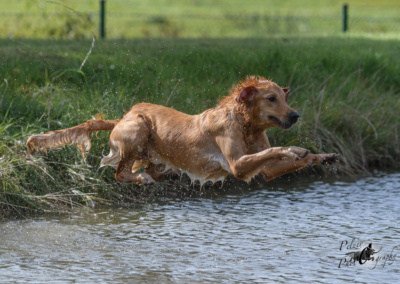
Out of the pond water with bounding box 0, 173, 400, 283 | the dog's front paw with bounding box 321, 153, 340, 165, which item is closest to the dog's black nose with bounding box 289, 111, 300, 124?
the dog's front paw with bounding box 321, 153, 340, 165

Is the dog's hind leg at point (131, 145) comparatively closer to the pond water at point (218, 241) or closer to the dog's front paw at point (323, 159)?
the pond water at point (218, 241)

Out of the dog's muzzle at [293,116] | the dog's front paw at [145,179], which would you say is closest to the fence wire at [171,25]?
the dog's front paw at [145,179]

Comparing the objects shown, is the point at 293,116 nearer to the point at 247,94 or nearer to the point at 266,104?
the point at 266,104

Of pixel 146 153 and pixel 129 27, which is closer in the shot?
pixel 146 153

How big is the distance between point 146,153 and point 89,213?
1116mm

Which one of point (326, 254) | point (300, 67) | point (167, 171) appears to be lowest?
point (326, 254)

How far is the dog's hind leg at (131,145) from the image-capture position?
6.79 meters

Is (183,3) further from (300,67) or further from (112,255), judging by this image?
(112,255)

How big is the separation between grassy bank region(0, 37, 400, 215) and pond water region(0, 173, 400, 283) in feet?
1.77

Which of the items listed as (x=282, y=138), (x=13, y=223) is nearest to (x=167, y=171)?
(x=13, y=223)

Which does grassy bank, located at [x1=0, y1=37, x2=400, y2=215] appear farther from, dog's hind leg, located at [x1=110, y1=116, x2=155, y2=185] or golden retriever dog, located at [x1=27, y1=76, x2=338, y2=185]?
dog's hind leg, located at [x1=110, y1=116, x2=155, y2=185]

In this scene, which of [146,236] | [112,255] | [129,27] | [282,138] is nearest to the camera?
[112,255]

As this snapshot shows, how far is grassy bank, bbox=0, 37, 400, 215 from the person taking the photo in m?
7.91

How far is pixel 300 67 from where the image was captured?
11.4 m
